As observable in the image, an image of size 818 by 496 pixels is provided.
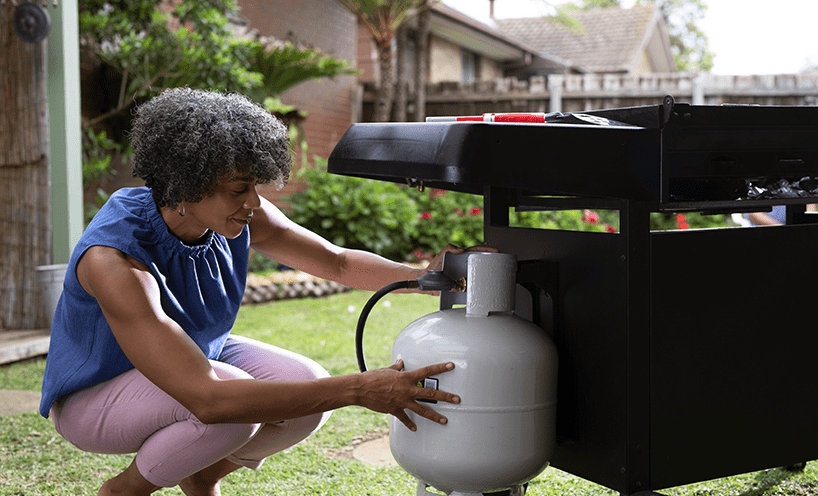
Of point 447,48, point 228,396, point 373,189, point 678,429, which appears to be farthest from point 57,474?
point 447,48

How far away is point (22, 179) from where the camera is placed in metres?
4.34

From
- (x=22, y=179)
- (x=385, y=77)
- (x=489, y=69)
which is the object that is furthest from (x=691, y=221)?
(x=489, y=69)

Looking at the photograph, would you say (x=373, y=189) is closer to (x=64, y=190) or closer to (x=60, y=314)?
(x=64, y=190)

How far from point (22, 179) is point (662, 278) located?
3.85 meters

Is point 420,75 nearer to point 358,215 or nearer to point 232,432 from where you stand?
point 358,215

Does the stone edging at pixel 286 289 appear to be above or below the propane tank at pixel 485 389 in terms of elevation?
below

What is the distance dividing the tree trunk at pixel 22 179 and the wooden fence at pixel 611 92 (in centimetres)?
650

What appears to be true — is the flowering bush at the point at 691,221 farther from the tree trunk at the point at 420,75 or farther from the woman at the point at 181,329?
the woman at the point at 181,329

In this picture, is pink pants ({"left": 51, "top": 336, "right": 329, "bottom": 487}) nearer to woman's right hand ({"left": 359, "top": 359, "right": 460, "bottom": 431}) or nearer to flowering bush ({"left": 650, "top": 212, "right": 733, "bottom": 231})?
woman's right hand ({"left": 359, "top": 359, "right": 460, "bottom": 431})

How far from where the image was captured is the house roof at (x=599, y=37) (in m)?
23.6

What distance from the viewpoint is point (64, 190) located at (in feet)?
14.5

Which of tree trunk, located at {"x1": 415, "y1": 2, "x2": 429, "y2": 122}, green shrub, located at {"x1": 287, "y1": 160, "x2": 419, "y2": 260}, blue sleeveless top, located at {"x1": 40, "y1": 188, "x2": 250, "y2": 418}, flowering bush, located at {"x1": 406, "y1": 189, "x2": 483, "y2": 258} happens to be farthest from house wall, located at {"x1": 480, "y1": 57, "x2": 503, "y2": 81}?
blue sleeveless top, located at {"x1": 40, "y1": 188, "x2": 250, "y2": 418}

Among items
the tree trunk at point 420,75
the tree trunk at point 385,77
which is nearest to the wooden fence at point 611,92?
the tree trunk at point 420,75

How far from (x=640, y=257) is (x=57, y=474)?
1.93m
